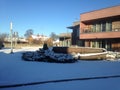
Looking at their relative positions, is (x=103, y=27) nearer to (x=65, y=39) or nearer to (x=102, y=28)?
(x=102, y=28)

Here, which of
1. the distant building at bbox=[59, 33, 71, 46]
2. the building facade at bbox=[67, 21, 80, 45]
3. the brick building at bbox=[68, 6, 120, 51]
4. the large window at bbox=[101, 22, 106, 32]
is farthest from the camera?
the distant building at bbox=[59, 33, 71, 46]

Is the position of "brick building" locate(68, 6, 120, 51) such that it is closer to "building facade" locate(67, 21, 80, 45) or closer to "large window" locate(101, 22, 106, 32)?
"large window" locate(101, 22, 106, 32)

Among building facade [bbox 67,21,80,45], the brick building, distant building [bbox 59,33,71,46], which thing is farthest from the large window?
distant building [bbox 59,33,71,46]

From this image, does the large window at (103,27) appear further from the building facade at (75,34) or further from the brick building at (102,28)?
the building facade at (75,34)

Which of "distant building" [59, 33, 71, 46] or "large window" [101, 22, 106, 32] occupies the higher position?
"large window" [101, 22, 106, 32]

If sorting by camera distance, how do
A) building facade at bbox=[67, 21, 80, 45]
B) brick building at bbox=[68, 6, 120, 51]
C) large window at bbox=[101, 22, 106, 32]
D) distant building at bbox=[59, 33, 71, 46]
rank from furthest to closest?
distant building at bbox=[59, 33, 71, 46] < building facade at bbox=[67, 21, 80, 45] < large window at bbox=[101, 22, 106, 32] < brick building at bbox=[68, 6, 120, 51]

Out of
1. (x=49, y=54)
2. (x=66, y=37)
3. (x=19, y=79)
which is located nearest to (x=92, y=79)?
(x=19, y=79)

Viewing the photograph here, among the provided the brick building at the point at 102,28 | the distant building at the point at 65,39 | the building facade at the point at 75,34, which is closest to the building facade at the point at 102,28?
the brick building at the point at 102,28

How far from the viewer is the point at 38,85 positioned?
388 inches

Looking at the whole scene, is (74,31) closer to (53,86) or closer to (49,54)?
(49,54)

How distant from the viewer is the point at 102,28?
121 ft

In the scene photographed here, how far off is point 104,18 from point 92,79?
82.6ft

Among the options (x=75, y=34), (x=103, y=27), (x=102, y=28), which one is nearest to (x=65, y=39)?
(x=75, y=34)

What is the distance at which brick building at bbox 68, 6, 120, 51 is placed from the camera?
3369 cm
